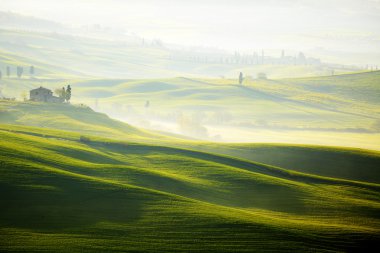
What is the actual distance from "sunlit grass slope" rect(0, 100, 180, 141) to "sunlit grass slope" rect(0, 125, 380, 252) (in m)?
43.8

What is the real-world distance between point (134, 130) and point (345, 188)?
75436 millimetres

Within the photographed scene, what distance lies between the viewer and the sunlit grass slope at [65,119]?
126 meters

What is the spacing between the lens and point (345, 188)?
248 feet

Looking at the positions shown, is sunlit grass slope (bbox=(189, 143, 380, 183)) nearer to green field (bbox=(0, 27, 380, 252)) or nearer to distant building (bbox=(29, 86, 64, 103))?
green field (bbox=(0, 27, 380, 252))

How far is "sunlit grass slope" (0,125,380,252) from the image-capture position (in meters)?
49.8

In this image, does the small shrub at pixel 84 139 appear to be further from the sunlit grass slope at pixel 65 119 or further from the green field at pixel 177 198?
the sunlit grass slope at pixel 65 119

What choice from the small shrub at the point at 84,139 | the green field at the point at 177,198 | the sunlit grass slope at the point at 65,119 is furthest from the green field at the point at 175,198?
the sunlit grass slope at the point at 65,119

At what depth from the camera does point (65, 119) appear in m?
135

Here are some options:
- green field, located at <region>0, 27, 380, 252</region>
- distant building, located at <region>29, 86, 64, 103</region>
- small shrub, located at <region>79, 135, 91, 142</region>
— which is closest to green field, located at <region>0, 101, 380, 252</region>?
green field, located at <region>0, 27, 380, 252</region>

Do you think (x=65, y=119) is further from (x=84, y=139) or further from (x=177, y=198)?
(x=177, y=198)

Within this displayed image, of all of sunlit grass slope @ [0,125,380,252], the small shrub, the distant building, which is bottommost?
sunlit grass slope @ [0,125,380,252]

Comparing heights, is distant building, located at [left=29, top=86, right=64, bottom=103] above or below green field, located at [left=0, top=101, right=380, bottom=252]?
above

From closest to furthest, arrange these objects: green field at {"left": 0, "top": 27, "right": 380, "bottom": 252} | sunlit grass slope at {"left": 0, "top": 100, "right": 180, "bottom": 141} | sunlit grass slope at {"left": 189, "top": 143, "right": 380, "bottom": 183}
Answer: green field at {"left": 0, "top": 27, "right": 380, "bottom": 252} < sunlit grass slope at {"left": 189, "top": 143, "right": 380, "bottom": 183} < sunlit grass slope at {"left": 0, "top": 100, "right": 180, "bottom": 141}

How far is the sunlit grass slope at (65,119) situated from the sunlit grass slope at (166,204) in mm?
43764
